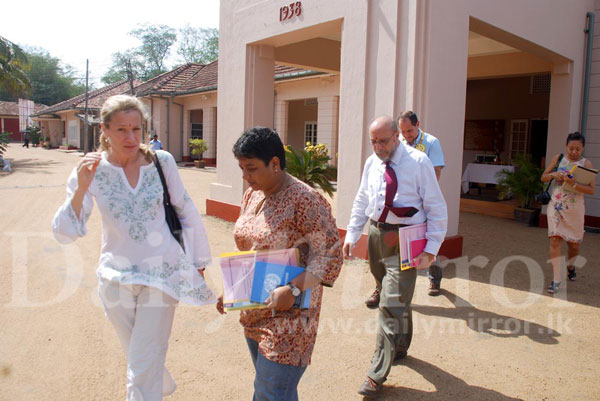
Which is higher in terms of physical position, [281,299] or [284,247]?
[284,247]

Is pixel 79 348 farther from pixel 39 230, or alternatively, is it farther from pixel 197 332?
pixel 39 230

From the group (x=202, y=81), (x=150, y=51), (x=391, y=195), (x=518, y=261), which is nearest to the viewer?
(x=391, y=195)

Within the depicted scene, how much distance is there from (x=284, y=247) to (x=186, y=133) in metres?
24.9

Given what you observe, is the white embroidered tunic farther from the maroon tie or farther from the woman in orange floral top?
the maroon tie

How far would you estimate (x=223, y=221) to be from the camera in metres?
9.14

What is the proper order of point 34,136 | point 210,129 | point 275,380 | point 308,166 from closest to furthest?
point 275,380 → point 308,166 → point 210,129 → point 34,136

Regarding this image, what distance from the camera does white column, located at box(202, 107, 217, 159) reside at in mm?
23905

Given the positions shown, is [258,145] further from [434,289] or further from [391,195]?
[434,289]

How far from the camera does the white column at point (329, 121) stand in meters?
17.1

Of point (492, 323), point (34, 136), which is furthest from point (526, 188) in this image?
point (34, 136)

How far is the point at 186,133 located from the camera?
2598 cm

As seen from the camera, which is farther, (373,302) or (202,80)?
(202,80)

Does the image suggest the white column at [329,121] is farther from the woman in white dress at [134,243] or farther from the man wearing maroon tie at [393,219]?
the woman in white dress at [134,243]

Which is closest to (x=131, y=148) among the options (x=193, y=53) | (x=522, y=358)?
(x=522, y=358)
